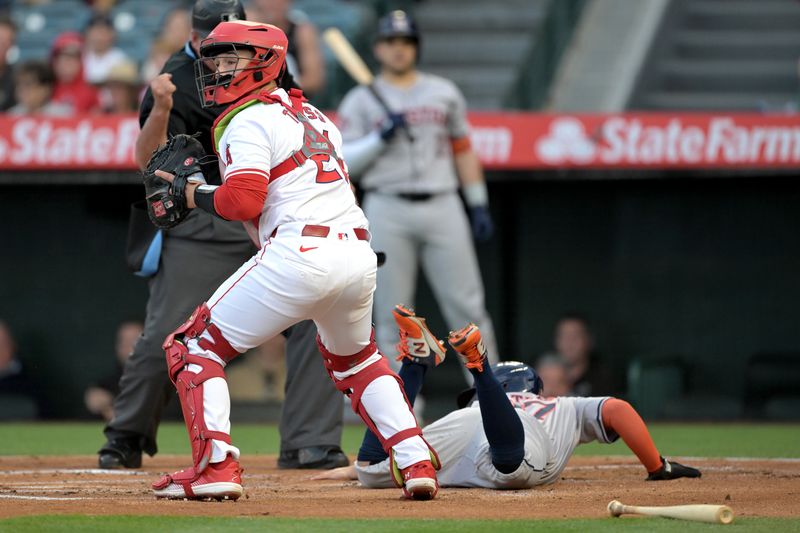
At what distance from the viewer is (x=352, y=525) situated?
12.1ft

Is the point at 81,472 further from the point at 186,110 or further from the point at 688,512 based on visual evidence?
the point at 688,512

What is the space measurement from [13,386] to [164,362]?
14.0ft

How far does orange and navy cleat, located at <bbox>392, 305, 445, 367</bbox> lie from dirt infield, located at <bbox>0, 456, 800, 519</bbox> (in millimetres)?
470

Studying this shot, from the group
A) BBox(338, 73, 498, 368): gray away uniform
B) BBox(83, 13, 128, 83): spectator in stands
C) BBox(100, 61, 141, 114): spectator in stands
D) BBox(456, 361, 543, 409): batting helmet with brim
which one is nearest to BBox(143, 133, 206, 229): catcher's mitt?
BBox(456, 361, 543, 409): batting helmet with brim

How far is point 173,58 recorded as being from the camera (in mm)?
5750

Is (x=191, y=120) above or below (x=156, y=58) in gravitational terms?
below

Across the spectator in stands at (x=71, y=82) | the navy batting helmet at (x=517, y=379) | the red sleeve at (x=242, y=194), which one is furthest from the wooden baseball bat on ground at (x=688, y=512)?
the spectator in stands at (x=71, y=82)

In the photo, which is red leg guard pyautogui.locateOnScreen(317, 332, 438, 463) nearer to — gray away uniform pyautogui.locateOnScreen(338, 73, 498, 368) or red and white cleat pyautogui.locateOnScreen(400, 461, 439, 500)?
red and white cleat pyautogui.locateOnScreen(400, 461, 439, 500)

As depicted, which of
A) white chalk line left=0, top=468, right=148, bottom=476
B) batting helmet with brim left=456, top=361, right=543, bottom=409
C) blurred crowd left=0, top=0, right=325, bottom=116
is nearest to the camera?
→ batting helmet with brim left=456, top=361, right=543, bottom=409

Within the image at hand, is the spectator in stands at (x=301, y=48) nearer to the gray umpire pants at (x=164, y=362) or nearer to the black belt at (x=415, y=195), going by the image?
the black belt at (x=415, y=195)

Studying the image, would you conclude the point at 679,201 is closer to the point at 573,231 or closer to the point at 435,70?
the point at 573,231

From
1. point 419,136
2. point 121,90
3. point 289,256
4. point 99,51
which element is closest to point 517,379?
point 289,256

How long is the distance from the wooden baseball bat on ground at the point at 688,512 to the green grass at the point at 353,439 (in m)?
2.62

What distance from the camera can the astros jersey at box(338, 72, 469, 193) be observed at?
814cm
